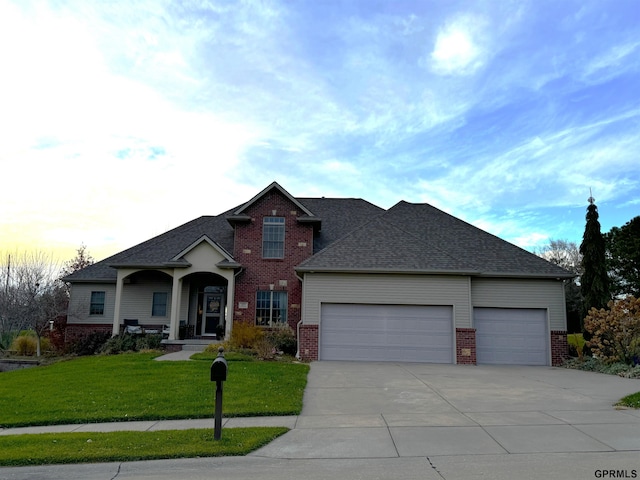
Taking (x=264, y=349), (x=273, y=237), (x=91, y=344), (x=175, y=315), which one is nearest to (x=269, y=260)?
(x=273, y=237)

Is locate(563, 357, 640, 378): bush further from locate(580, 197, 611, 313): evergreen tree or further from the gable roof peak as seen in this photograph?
the gable roof peak

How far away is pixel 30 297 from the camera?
76.1 feet

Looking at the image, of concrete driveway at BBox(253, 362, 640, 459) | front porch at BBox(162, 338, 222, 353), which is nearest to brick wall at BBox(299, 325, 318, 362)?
concrete driveway at BBox(253, 362, 640, 459)

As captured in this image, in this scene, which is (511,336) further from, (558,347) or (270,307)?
(270,307)

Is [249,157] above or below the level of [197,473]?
above

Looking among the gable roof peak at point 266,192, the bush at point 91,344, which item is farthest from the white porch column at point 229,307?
the bush at point 91,344

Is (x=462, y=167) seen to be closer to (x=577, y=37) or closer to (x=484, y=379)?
(x=577, y=37)

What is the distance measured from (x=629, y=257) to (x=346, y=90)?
102 ft

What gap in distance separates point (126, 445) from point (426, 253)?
14.4 m

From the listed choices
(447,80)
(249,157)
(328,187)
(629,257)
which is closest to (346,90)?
(447,80)

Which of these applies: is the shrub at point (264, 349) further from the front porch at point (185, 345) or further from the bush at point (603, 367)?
the bush at point (603, 367)

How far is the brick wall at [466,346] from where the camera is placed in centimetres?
1736

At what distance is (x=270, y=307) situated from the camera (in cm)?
2039

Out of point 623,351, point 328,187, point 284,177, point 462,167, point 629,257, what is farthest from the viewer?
point 629,257
